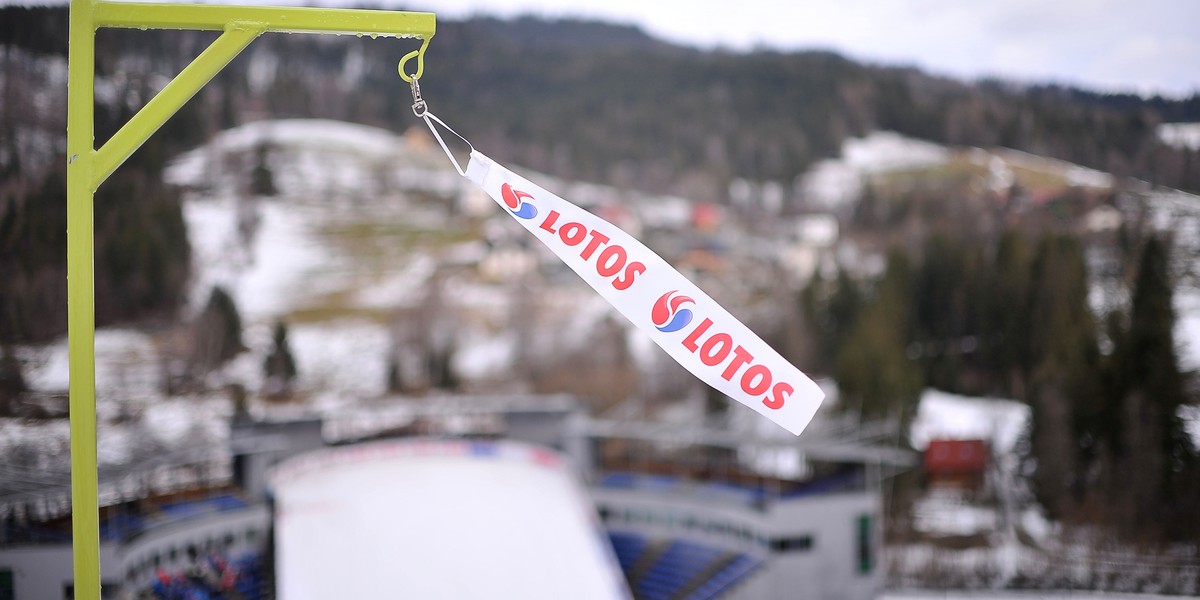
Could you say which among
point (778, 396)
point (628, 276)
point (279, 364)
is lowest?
point (778, 396)

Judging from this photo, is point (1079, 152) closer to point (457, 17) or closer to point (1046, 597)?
point (1046, 597)

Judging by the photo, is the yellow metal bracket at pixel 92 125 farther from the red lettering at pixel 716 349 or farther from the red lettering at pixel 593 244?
the red lettering at pixel 716 349

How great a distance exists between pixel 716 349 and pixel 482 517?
22.3 ft

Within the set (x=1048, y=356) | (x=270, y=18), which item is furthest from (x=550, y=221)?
(x=1048, y=356)

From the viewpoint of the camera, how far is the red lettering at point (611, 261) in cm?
258

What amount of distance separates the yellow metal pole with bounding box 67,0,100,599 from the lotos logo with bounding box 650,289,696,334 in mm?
1606

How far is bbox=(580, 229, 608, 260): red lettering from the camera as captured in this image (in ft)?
8.49

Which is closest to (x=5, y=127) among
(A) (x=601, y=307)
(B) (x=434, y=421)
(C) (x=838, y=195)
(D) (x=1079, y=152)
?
(B) (x=434, y=421)

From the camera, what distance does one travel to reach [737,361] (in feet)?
8.07

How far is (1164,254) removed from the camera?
11.3m

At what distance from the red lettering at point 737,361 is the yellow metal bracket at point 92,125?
1.32m

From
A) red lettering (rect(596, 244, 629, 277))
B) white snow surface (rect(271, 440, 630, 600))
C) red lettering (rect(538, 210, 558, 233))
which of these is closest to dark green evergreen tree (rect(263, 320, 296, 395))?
white snow surface (rect(271, 440, 630, 600))

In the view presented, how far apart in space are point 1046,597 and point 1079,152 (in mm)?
7397

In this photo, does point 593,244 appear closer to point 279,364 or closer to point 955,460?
point 955,460
